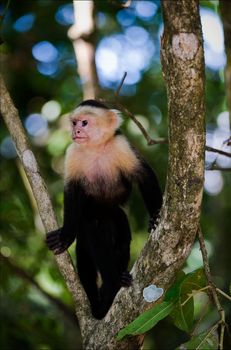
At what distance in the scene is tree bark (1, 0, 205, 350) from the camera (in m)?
2.10

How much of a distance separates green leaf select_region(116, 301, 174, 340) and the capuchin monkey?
1.53 m

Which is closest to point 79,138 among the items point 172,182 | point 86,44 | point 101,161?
point 101,161

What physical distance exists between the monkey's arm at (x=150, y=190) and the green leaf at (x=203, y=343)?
1283 mm

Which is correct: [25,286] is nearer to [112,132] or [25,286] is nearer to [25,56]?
[112,132]

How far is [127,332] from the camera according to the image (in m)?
2.31

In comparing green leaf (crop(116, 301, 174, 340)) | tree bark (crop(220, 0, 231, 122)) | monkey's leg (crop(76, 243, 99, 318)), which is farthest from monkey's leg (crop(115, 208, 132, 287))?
green leaf (crop(116, 301, 174, 340))

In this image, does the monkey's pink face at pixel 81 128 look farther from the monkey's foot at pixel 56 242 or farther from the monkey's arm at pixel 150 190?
the monkey's foot at pixel 56 242

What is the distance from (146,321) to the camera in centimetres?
231

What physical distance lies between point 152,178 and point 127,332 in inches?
62.3

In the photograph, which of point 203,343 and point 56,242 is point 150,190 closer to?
point 56,242

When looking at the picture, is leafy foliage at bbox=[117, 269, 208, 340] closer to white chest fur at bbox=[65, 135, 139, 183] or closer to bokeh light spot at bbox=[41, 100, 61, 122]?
white chest fur at bbox=[65, 135, 139, 183]

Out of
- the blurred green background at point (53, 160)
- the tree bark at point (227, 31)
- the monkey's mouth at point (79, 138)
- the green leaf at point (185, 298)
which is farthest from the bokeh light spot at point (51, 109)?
the green leaf at point (185, 298)

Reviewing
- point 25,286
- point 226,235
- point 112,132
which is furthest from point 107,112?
point 226,235

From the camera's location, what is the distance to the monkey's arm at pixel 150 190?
362 cm
